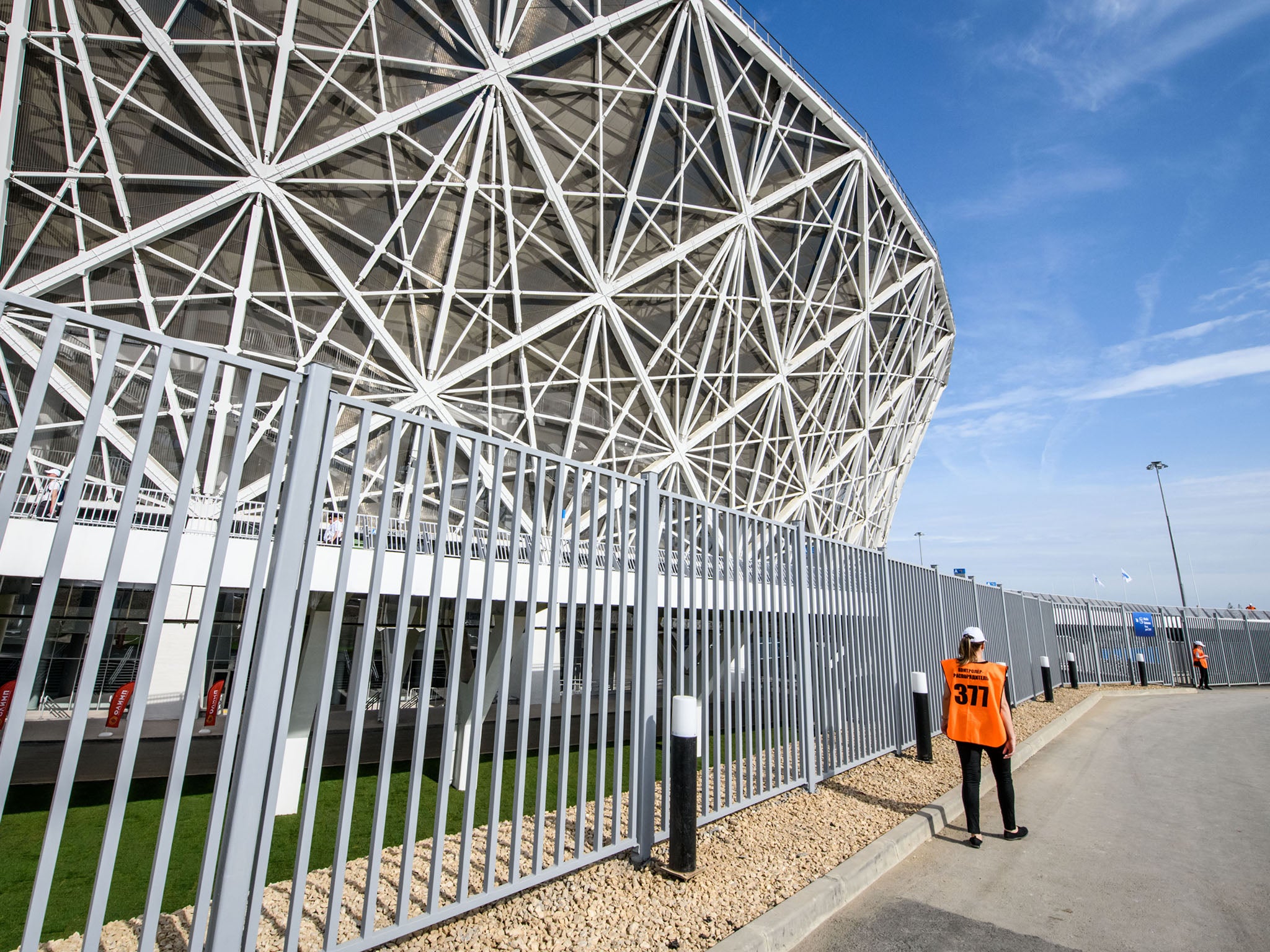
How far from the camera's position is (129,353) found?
1127 cm

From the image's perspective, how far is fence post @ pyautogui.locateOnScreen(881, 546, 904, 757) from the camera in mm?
7902

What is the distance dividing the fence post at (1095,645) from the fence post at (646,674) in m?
19.9

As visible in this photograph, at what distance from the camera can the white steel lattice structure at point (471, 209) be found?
10.7m

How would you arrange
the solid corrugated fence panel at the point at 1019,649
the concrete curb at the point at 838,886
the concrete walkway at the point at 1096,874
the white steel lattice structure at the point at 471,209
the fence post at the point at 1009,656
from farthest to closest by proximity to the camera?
the solid corrugated fence panel at the point at 1019,649
the fence post at the point at 1009,656
the white steel lattice structure at the point at 471,209
the concrete walkway at the point at 1096,874
the concrete curb at the point at 838,886

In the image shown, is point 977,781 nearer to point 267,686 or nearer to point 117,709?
point 267,686

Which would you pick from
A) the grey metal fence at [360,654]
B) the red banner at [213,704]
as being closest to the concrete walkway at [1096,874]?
the grey metal fence at [360,654]

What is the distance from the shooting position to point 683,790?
4.00 metres

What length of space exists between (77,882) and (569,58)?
51.6ft

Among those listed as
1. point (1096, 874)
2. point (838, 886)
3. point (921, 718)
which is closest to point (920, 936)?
point (838, 886)

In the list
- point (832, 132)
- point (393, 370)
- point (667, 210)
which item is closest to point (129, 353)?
point (393, 370)

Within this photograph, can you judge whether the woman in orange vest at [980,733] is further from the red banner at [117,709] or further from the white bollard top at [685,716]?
the red banner at [117,709]

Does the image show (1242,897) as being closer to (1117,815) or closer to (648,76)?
(1117,815)

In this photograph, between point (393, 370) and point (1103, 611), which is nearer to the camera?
point (393, 370)

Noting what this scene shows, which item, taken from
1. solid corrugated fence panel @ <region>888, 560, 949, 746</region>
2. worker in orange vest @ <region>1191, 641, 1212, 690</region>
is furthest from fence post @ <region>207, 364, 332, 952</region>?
worker in orange vest @ <region>1191, 641, 1212, 690</region>
